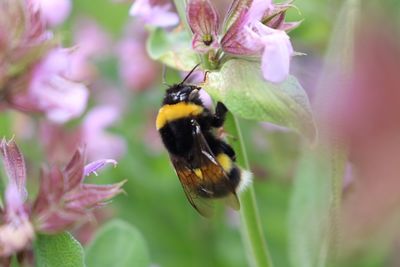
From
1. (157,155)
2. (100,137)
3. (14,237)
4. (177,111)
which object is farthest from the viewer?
(157,155)

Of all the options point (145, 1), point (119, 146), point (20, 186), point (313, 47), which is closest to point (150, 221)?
point (119, 146)

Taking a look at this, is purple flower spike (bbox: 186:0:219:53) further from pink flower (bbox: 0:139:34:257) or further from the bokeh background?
the bokeh background

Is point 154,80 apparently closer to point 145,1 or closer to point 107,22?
point 107,22

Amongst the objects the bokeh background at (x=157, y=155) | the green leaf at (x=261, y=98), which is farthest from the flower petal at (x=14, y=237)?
the bokeh background at (x=157, y=155)

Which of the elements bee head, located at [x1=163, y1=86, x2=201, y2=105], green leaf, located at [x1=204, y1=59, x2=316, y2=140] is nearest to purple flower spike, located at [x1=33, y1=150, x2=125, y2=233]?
green leaf, located at [x1=204, y1=59, x2=316, y2=140]

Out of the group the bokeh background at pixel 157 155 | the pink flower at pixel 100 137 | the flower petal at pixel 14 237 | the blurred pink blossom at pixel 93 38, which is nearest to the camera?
the flower petal at pixel 14 237

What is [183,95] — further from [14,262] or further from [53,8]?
[14,262]

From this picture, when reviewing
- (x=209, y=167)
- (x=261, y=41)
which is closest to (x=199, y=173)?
(x=209, y=167)

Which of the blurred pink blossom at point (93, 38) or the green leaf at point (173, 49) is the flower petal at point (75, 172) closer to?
the green leaf at point (173, 49)
